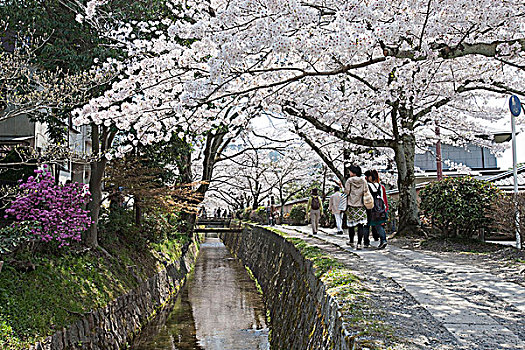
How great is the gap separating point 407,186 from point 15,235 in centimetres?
995

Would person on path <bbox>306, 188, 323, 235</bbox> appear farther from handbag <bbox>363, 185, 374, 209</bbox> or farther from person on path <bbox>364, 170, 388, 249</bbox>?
handbag <bbox>363, 185, 374, 209</bbox>

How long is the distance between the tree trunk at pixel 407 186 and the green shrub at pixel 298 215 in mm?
12303

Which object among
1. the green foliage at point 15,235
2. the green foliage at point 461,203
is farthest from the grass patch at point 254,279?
the green foliage at point 15,235

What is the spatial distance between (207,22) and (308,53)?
191cm

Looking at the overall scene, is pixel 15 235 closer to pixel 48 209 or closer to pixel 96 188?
pixel 48 209

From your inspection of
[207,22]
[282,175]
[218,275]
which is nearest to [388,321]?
[207,22]

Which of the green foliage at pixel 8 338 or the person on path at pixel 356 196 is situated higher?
the person on path at pixel 356 196

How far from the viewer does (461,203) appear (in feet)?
32.3

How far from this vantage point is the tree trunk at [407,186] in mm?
12523

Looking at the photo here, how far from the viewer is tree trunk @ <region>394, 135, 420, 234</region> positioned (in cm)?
1252

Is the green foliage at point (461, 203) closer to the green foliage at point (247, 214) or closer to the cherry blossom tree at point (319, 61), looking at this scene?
the cherry blossom tree at point (319, 61)

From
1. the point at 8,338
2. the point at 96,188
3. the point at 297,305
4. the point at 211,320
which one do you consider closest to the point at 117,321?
the point at 211,320

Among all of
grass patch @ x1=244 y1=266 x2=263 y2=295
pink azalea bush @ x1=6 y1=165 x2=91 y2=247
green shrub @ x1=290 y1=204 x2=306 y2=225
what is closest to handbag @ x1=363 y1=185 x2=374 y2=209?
pink azalea bush @ x1=6 y1=165 x2=91 y2=247

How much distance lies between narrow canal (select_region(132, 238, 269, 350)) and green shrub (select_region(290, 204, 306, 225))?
25.6 ft
